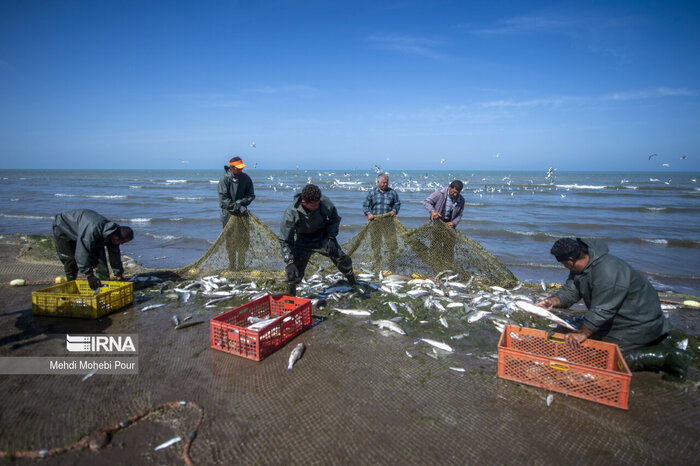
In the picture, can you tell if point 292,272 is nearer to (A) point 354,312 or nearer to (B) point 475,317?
(A) point 354,312

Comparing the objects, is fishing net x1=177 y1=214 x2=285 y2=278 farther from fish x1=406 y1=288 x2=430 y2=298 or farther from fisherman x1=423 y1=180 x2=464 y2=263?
fisherman x1=423 y1=180 x2=464 y2=263

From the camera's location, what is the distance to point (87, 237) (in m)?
5.83

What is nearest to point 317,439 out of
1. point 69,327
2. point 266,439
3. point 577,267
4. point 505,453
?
point 266,439

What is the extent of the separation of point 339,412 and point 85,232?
16.8 ft

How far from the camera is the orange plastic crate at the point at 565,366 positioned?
11.8ft

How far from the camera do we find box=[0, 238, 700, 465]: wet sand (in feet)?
10.1

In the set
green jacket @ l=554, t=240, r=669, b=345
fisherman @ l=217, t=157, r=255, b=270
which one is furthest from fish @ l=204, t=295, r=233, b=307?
green jacket @ l=554, t=240, r=669, b=345

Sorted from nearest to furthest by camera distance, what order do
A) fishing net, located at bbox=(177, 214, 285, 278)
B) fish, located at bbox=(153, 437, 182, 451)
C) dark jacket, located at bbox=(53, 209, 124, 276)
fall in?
1. fish, located at bbox=(153, 437, 182, 451)
2. dark jacket, located at bbox=(53, 209, 124, 276)
3. fishing net, located at bbox=(177, 214, 285, 278)

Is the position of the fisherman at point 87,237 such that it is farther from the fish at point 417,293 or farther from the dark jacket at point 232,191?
the fish at point 417,293

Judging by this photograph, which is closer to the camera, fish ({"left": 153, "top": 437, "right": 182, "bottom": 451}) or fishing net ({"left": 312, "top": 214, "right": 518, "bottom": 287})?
fish ({"left": 153, "top": 437, "right": 182, "bottom": 451})

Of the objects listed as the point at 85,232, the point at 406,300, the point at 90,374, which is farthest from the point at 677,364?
the point at 85,232

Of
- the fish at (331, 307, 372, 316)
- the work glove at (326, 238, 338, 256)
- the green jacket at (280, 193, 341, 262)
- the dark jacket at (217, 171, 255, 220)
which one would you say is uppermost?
the dark jacket at (217, 171, 255, 220)

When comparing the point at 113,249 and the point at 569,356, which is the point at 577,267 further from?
the point at 113,249

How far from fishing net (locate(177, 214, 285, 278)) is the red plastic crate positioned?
2.61 meters
